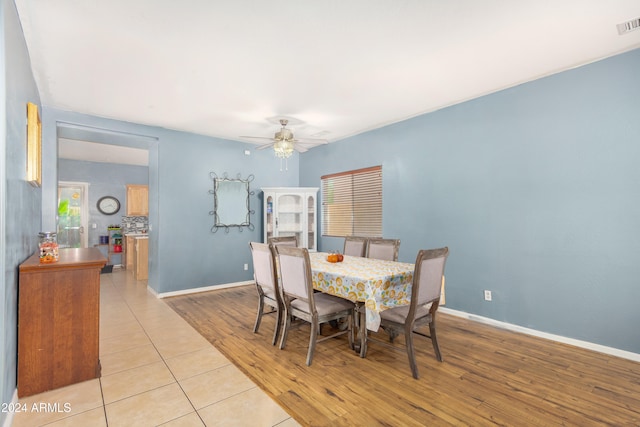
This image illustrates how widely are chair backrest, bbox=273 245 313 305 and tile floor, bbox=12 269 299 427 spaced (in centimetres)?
74

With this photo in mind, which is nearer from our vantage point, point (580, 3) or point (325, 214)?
point (580, 3)

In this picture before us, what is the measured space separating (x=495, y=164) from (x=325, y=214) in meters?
3.00

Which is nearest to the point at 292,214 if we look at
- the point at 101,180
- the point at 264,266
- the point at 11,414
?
the point at 264,266

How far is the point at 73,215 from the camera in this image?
708 cm

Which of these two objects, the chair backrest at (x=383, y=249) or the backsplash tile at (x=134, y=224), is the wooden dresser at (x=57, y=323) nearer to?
the chair backrest at (x=383, y=249)

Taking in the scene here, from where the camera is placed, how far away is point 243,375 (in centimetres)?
231

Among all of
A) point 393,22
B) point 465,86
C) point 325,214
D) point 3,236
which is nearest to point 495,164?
point 465,86

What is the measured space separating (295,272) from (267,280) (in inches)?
21.3

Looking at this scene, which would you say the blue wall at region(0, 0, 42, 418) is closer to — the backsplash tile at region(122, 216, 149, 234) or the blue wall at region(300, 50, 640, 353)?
the blue wall at region(300, 50, 640, 353)

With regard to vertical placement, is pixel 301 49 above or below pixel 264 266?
above

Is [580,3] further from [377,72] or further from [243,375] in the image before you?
[243,375]

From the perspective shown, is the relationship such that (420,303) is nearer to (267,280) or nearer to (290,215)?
(267,280)

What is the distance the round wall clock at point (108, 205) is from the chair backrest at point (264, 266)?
6.11 m

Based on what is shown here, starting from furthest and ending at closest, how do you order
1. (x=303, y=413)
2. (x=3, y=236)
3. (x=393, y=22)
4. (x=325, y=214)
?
(x=325, y=214), (x=393, y=22), (x=303, y=413), (x=3, y=236)
